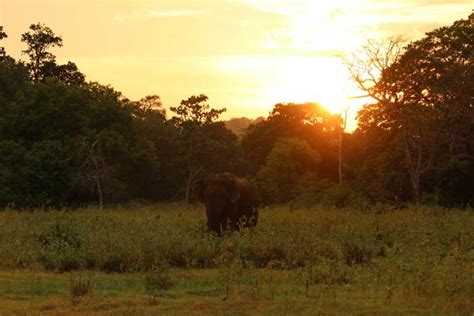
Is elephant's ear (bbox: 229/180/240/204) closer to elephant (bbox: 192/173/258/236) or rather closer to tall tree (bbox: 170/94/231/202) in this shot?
elephant (bbox: 192/173/258/236)

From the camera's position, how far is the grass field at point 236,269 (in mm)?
9430

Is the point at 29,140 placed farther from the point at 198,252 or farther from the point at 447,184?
the point at 198,252

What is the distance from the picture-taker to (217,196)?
19000mm

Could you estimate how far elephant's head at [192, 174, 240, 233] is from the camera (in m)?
18.8

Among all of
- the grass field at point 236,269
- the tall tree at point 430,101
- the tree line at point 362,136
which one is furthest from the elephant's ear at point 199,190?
the tall tree at point 430,101

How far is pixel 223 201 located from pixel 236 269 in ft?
26.5

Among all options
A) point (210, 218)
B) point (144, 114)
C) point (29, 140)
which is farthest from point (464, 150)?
point (144, 114)

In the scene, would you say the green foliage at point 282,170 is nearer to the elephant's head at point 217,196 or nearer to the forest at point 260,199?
the forest at point 260,199

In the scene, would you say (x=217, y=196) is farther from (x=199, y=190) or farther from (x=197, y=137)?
(x=197, y=137)

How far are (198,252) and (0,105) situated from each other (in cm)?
3266

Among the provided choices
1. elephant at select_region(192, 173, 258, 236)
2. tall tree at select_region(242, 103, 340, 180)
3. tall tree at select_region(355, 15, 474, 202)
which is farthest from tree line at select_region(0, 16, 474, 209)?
tall tree at select_region(242, 103, 340, 180)

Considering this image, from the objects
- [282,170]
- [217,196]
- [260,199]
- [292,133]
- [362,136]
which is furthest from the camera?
[292,133]

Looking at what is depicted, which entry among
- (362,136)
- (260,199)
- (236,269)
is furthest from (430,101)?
(236,269)

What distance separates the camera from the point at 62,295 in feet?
33.8
